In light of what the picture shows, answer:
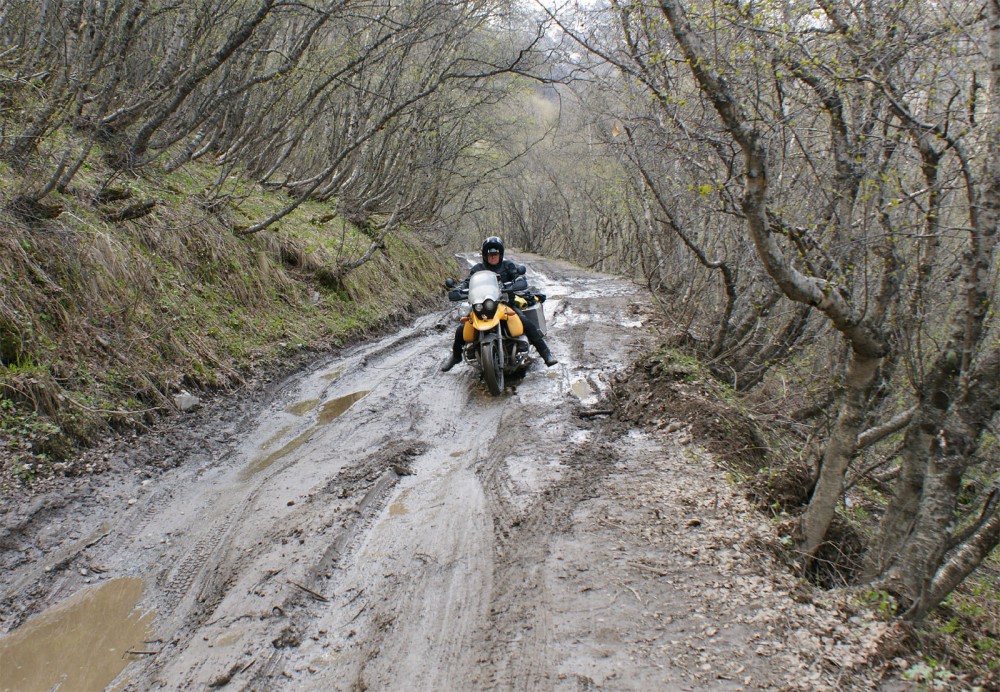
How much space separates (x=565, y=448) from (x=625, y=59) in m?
4.74

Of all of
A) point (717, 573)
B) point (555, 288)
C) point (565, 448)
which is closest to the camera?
point (717, 573)

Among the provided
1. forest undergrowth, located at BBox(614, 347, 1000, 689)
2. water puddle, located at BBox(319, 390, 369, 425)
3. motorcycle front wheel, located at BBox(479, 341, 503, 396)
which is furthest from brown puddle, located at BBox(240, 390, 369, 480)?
forest undergrowth, located at BBox(614, 347, 1000, 689)

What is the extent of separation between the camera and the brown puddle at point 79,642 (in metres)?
2.92

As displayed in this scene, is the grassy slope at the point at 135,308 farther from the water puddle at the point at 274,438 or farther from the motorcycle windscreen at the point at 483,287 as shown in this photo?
the motorcycle windscreen at the point at 483,287

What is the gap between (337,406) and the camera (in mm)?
6934

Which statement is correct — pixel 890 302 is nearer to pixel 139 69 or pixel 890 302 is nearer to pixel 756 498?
pixel 756 498

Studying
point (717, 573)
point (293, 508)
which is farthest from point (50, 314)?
point (717, 573)

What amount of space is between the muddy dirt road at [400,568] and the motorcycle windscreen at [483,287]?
6.69 ft

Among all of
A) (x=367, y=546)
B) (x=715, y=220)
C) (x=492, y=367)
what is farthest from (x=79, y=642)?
(x=715, y=220)

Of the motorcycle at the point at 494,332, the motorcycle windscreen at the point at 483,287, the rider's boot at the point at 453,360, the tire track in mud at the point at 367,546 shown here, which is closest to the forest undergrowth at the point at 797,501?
the tire track in mud at the point at 367,546

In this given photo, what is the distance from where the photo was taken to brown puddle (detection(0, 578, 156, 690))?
2.92 meters

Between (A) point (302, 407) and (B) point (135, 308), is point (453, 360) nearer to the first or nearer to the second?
(A) point (302, 407)

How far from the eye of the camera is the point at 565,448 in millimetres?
5551

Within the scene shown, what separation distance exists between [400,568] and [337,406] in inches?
138
